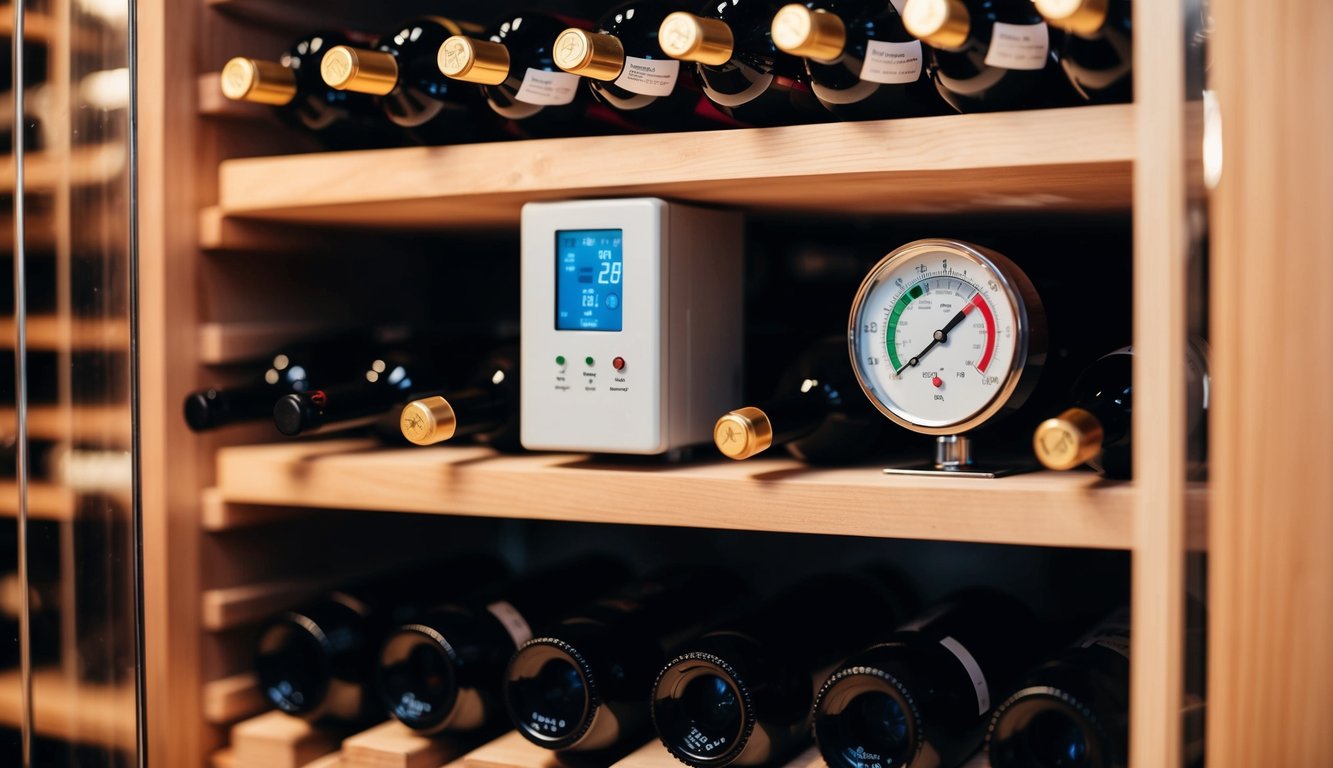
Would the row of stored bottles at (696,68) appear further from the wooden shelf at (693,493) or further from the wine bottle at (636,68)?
the wooden shelf at (693,493)

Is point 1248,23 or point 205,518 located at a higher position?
point 1248,23

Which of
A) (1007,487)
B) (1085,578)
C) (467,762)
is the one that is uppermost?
(1007,487)

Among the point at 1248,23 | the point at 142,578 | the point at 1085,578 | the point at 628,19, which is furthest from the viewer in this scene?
the point at 1085,578

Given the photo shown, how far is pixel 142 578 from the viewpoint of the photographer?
1059 mm

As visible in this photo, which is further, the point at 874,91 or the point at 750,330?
the point at 750,330

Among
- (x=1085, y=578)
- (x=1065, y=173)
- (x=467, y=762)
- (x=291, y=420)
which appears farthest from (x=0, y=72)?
(x=1085, y=578)

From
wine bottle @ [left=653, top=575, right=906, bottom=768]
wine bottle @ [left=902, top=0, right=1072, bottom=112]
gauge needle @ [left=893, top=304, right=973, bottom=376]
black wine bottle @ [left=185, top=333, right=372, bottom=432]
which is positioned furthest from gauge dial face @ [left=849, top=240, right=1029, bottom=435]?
black wine bottle @ [left=185, top=333, right=372, bottom=432]

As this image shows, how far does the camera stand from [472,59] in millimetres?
899

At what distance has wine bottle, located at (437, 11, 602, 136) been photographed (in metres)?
0.92

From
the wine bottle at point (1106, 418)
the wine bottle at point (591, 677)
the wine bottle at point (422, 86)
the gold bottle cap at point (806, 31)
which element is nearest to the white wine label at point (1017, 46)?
the gold bottle cap at point (806, 31)

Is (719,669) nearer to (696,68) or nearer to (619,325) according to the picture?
(619,325)

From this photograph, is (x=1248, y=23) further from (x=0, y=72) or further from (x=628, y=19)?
(x=0, y=72)

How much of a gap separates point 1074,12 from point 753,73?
0.82 feet

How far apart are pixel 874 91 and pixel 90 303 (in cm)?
66
